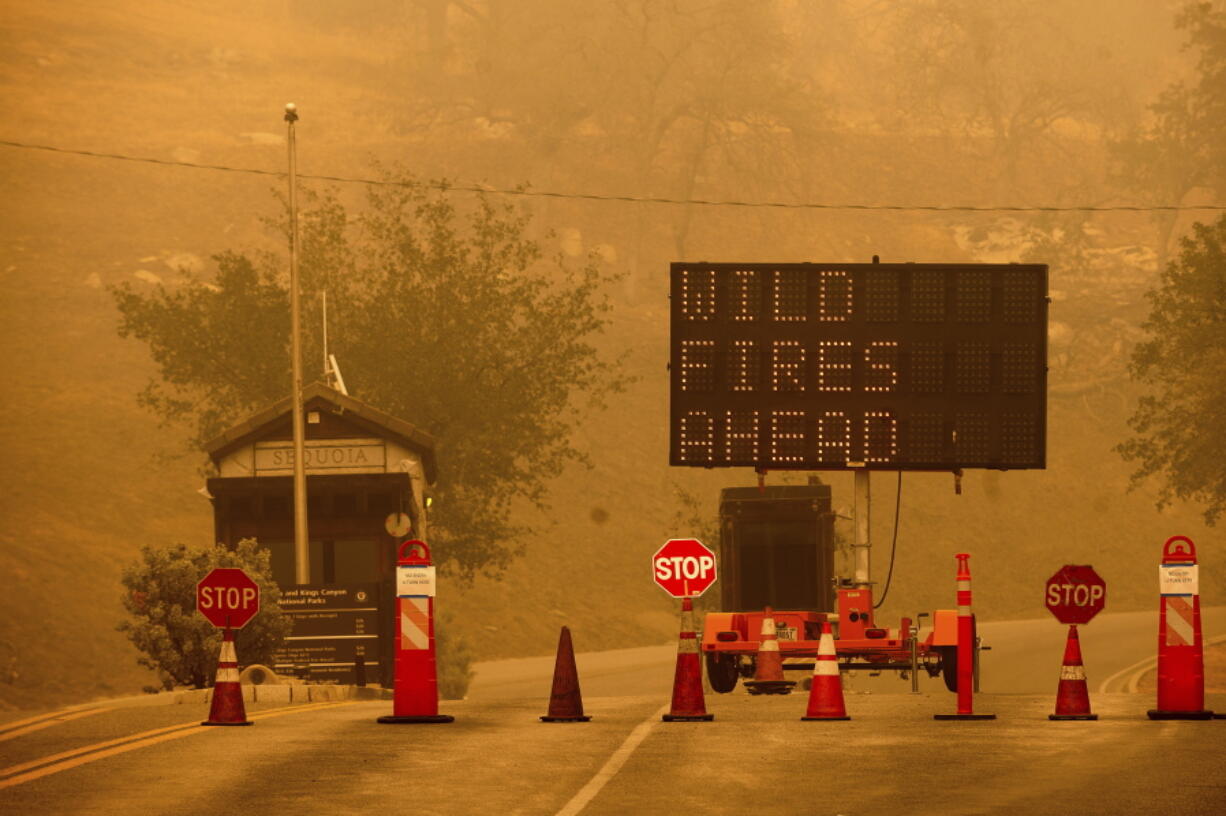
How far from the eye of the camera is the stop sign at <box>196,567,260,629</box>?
60.3ft

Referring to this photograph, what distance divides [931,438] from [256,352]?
990 inches

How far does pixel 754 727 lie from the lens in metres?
16.8

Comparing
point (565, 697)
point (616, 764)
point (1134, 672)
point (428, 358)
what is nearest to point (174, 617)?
point (565, 697)

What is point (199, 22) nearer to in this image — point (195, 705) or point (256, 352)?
point (256, 352)

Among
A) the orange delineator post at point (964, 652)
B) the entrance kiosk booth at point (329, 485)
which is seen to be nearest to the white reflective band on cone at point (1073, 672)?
the orange delineator post at point (964, 652)

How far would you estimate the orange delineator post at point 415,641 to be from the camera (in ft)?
55.7

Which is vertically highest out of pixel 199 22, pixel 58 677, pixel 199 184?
pixel 199 22

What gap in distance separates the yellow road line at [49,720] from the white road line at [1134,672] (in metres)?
23.8

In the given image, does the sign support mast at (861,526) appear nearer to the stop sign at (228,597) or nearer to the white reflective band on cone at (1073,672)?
the white reflective band on cone at (1073,672)

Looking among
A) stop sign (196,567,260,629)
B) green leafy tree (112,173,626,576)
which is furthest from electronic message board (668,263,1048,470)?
green leafy tree (112,173,626,576)

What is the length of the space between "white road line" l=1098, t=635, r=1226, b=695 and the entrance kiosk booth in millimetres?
12824

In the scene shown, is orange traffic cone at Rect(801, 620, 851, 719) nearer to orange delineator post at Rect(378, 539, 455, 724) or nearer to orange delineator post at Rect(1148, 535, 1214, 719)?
orange delineator post at Rect(1148, 535, 1214, 719)

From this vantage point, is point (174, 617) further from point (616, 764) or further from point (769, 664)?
point (616, 764)

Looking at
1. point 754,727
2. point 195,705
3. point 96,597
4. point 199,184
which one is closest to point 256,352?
point 96,597
